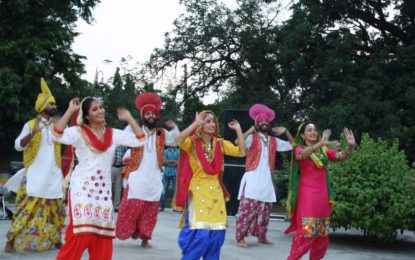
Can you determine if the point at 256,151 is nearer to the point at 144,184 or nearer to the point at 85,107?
the point at 144,184

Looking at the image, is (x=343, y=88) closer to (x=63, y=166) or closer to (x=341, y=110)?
(x=341, y=110)

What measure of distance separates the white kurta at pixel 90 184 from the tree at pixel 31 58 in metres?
18.4

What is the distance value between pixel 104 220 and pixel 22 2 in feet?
65.1

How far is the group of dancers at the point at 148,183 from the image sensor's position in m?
5.97

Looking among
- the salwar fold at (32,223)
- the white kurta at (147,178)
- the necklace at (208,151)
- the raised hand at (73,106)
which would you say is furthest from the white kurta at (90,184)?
the white kurta at (147,178)

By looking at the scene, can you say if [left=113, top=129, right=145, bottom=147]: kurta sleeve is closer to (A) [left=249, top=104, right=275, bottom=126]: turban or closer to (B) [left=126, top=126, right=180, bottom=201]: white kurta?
(B) [left=126, top=126, right=180, bottom=201]: white kurta

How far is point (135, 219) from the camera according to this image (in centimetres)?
905

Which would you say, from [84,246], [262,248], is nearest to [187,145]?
[84,246]

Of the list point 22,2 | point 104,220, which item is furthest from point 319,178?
point 22,2

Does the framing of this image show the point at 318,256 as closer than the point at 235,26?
Yes

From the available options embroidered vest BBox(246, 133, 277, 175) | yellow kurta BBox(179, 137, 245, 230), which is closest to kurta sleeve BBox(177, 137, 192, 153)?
yellow kurta BBox(179, 137, 245, 230)

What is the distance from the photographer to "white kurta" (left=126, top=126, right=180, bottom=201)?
29.5 feet

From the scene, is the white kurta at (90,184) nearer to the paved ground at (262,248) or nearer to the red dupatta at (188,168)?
the red dupatta at (188,168)

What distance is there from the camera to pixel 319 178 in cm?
766
